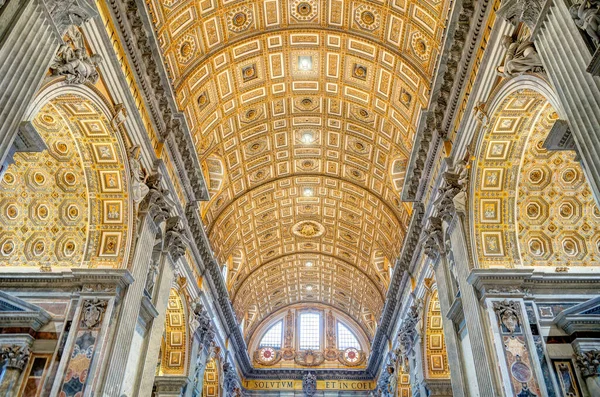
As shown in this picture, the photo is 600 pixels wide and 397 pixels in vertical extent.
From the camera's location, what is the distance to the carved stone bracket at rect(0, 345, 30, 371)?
10.4 meters

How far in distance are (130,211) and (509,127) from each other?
367 inches

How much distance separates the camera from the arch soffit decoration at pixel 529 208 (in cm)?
1145

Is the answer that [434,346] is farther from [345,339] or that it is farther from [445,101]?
[345,339]

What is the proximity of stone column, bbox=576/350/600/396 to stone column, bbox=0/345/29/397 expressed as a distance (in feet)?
38.9

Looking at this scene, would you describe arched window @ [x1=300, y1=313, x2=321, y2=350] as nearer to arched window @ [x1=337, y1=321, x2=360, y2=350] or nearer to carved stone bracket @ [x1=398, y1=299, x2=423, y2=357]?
arched window @ [x1=337, y1=321, x2=360, y2=350]

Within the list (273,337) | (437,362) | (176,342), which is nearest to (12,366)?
(176,342)

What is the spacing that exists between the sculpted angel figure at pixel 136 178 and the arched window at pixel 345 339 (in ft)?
84.1

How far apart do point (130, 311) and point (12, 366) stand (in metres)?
2.56

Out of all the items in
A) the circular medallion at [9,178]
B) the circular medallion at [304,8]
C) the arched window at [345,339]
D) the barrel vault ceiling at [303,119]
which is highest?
the circular medallion at [304,8]

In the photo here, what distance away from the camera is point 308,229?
90.3 feet

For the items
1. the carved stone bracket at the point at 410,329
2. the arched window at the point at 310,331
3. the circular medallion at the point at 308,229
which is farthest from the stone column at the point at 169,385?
the arched window at the point at 310,331

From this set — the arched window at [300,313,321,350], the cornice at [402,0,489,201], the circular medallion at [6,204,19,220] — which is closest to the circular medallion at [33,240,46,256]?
the circular medallion at [6,204,19,220]

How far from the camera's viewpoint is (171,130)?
14.5m

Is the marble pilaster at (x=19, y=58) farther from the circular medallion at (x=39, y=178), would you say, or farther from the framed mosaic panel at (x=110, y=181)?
the circular medallion at (x=39, y=178)
